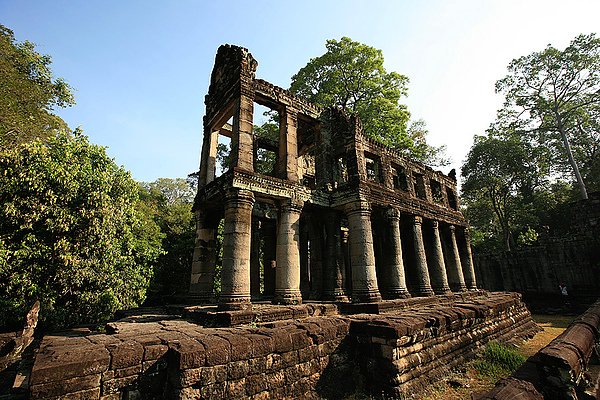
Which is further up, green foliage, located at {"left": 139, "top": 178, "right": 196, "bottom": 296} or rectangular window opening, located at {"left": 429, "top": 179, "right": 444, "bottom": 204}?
rectangular window opening, located at {"left": 429, "top": 179, "right": 444, "bottom": 204}

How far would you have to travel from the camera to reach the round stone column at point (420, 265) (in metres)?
11.3

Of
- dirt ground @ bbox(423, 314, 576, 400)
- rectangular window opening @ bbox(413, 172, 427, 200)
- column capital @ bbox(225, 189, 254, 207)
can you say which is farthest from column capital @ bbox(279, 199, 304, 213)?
rectangular window opening @ bbox(413, 172, 427, 200)

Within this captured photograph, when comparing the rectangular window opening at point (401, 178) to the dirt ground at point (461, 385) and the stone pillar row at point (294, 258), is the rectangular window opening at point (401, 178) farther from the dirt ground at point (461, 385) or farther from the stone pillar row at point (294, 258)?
the dirt ground at point (461, 385)

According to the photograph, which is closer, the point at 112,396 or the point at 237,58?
the point at 112,396

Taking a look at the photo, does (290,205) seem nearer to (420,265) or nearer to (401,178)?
(420,265)

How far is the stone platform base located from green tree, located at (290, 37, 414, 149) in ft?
43.6

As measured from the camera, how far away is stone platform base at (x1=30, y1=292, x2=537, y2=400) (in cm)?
341

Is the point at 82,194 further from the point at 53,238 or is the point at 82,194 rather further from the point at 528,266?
the point at 528,266

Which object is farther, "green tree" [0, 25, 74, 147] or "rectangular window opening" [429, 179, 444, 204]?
"rectangular window opening" [429, 179, 444, 204]

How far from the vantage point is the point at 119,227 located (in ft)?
36.6

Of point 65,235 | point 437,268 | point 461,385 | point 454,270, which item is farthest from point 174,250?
point 454,270

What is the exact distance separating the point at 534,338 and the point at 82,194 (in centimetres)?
1780

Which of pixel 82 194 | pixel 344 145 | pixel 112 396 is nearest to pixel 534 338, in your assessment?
pixel 344 145

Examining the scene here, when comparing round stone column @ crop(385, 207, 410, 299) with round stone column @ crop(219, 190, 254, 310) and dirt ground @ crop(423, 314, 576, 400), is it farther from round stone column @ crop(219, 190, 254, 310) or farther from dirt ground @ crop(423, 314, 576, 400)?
round stone column @ crop(219, 190, 254, 310)
